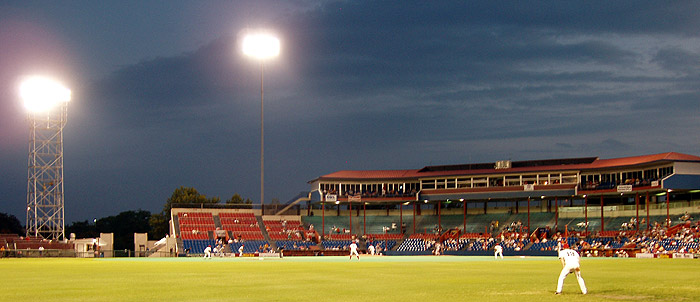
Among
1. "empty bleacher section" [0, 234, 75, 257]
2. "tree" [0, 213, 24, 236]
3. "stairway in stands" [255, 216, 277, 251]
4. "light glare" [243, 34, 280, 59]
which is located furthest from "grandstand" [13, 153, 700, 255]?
"tree" [0, 213, 24, 236]

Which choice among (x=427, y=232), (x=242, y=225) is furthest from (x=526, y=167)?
(x=242, y=225)

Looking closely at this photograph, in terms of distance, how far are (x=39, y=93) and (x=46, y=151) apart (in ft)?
25.0

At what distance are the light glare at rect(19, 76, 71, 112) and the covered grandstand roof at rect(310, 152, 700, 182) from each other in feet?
120

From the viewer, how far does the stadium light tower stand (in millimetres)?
87188

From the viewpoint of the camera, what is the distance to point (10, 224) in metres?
147

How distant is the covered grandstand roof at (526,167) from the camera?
8656 cm

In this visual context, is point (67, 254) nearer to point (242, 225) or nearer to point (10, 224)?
point (242, 225)

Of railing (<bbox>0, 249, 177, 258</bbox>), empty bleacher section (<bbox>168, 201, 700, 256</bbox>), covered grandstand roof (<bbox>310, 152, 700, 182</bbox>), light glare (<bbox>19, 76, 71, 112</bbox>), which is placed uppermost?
light glare (<bbox>19, 76, 71, 112</bbox>)

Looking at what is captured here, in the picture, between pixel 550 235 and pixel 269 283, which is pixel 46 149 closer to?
pixel 550 235

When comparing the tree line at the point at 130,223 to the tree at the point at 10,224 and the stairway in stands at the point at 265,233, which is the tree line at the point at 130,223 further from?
the stairway in stands at the point at 265,233

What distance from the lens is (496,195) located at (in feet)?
314

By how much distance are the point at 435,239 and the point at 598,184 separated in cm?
2090

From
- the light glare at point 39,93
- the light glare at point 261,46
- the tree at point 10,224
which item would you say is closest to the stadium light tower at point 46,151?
the light glare at point 39,93

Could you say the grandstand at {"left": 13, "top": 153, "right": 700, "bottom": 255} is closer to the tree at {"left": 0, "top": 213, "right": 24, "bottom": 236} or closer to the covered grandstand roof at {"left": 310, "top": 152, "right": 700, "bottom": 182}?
the covered grandstand roof at {"left": 310, "top": 152, "right": 700, "bottom": 182}
